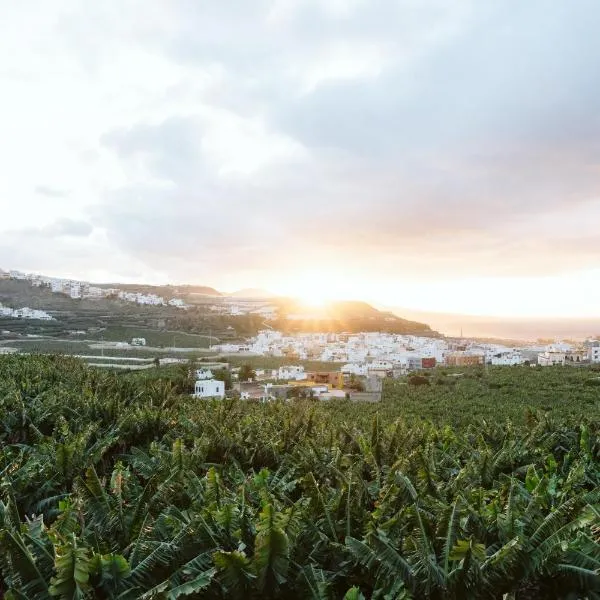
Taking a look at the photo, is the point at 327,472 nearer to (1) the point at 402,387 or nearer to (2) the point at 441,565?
(2) the point at 441,565

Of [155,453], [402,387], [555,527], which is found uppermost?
[555,527]

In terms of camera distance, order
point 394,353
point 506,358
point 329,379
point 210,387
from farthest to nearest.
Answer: point 394,353
point 506,358
point 329,379
point 210,387

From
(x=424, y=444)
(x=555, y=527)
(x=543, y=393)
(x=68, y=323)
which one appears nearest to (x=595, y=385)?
(x=543, y=393)

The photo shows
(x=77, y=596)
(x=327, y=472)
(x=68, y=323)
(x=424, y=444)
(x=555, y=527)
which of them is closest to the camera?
(x=77, y=596)

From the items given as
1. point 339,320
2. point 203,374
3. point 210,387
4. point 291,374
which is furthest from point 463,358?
point 339,320

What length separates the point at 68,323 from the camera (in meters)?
71.0

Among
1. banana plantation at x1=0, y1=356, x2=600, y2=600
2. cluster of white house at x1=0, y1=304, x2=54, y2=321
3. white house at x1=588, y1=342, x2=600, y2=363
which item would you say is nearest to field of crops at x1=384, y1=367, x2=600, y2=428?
banana plantation at x1=0, y1=356, x2=600, y2=600

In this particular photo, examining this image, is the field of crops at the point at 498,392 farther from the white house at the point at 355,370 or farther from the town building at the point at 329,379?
the white house at the point at 355,370

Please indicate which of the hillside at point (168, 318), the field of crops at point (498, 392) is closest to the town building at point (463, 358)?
the field of crops at point (498, 392)

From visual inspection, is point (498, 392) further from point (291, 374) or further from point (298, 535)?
point (298, 535)

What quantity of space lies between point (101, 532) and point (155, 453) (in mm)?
2450

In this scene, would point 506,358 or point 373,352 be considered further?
point 373,352

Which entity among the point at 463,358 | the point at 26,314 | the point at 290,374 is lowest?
the point at 290,374

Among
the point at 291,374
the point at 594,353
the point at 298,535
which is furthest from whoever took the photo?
the point at 594,353
